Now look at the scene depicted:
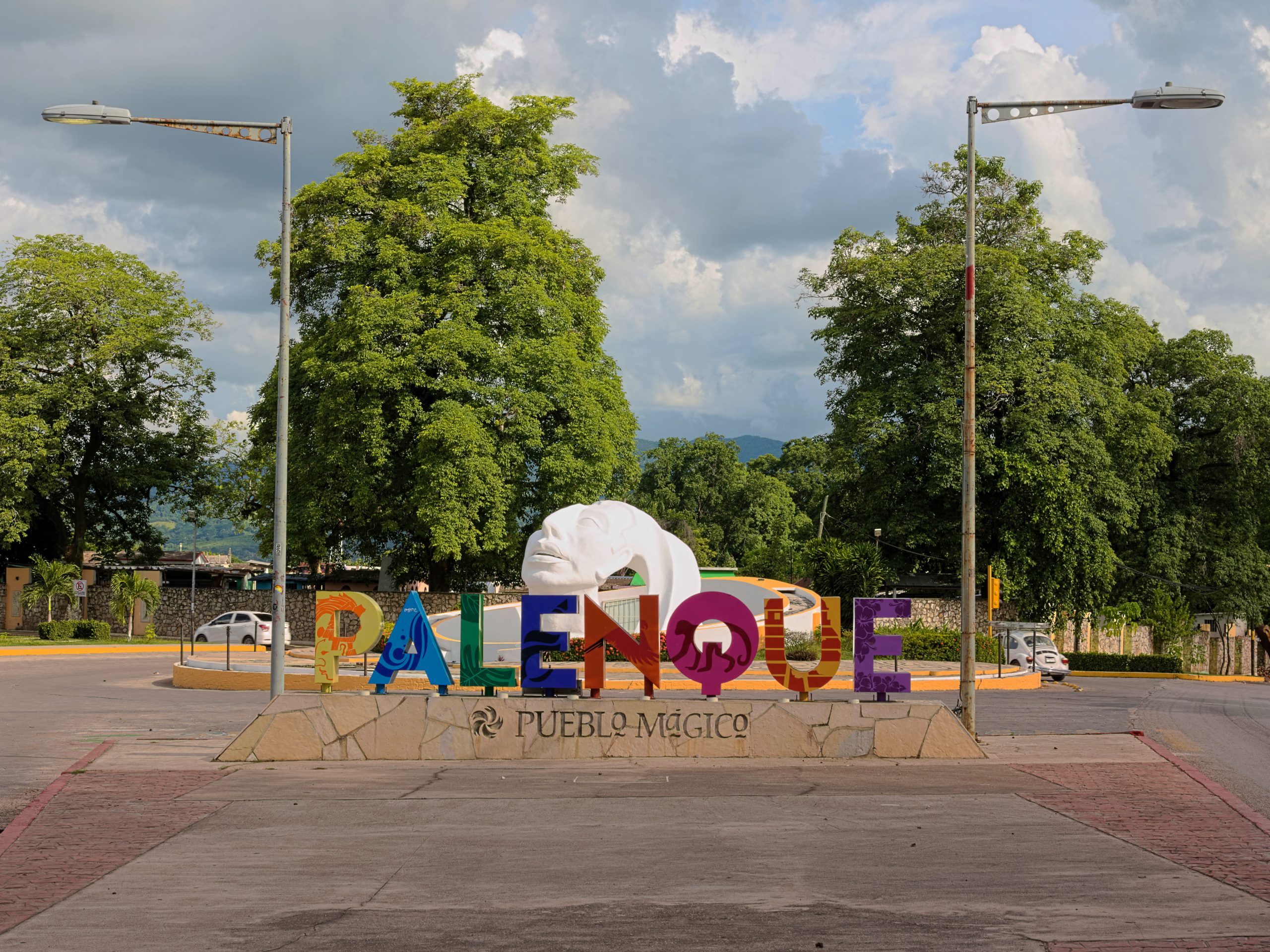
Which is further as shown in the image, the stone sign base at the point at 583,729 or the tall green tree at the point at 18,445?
the tall green tree at the point at 18,445

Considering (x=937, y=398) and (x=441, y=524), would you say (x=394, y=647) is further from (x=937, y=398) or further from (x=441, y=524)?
(x=937, y=398)

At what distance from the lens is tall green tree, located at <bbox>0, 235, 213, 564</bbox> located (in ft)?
149

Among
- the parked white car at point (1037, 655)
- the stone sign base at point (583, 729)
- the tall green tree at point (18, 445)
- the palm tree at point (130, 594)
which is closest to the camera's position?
the stone sign base at point (583, 729)

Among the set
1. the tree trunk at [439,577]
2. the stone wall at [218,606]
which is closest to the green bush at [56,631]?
the stone wall at [218,606]

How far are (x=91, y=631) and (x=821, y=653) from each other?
→ 117 feet

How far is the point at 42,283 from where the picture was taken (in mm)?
45906

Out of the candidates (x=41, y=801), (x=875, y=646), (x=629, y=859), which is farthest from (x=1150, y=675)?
(x=41, y=801)

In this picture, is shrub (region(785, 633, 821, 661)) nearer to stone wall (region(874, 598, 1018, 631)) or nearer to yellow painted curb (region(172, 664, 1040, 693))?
yellow painted curb (region(172, 664, 1040, 693))

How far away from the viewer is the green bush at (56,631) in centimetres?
4272

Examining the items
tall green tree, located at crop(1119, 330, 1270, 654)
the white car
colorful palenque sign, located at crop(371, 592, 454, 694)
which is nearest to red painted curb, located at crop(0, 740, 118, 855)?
colorful palenque sign, located at crop(371, 592, 454, 694)

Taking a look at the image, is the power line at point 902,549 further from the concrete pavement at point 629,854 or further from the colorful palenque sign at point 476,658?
the colorful palenque sign at point 476,658

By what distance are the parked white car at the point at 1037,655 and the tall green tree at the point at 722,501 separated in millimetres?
38965

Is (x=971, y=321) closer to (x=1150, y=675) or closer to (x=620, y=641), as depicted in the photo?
(x=620, y=641)

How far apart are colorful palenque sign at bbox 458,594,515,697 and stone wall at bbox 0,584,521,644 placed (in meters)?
21.1
